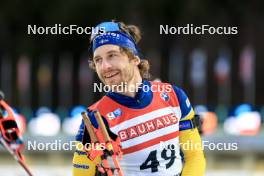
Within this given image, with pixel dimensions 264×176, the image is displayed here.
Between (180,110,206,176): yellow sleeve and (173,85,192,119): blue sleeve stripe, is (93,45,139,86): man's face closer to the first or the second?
(173,85,192,119): blue sleeve stripe

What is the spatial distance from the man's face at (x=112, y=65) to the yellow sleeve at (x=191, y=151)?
58 centimetres

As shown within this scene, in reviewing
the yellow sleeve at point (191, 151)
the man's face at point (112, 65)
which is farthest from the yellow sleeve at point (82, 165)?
the yellow sleeve at point (191, 151)

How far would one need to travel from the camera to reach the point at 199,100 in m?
43.5

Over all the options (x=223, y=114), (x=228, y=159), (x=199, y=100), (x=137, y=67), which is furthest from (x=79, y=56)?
(x=137, y=67)

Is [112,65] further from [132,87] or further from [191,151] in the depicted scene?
[191,151]

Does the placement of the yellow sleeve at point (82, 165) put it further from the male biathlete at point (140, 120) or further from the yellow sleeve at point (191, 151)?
the yellow sleeve at point (191, 151)

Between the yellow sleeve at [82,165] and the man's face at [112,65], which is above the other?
the man's face at [112,65]

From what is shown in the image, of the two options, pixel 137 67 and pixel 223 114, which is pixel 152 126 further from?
pixel 223 114

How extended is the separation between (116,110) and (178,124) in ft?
1.38

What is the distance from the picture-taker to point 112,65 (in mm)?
5363

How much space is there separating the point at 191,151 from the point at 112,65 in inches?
33.9

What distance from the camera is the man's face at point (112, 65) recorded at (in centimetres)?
536

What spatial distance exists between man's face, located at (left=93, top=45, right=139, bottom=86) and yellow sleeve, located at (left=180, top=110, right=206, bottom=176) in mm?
576

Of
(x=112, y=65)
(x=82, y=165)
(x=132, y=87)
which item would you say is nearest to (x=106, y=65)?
(x=112, y=65)
